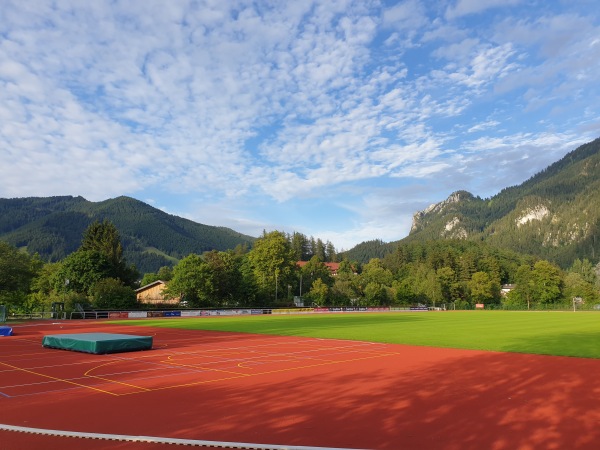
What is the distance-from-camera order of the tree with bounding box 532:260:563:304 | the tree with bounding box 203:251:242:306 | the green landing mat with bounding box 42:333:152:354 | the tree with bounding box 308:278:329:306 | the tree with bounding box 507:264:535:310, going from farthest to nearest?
1. the tree with bounding box 532:260:563:304
2. the tree with bounding box 507:264:535:310
3. the tree with bounding box 308:278:329:306
4. the tree with bounding box 203:251:242:306
5. the green landing mat with bounding box 42:333:152:354

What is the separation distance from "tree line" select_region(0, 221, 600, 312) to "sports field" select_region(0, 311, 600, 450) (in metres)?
44.4

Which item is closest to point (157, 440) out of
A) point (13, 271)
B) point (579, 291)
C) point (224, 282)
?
point (13, 271)

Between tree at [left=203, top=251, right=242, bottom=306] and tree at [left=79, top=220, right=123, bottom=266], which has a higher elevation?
tree at [left=79, top=220, right=123, bottom=266]

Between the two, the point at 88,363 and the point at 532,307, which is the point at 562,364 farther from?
the point at 532,307

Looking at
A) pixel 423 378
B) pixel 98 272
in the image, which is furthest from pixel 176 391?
pixel 98 272

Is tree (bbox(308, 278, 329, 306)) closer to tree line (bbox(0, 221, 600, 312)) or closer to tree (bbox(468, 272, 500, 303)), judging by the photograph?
tree line (bbox(0, 221, 600, 312))

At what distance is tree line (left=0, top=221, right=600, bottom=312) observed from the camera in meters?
67.9

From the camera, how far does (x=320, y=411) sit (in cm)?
1111

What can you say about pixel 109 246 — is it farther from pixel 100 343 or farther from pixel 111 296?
pixel 100 343

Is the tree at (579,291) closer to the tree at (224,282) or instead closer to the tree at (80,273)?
the tree at (224,282)

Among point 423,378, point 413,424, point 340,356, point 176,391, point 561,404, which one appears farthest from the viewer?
point 340,356

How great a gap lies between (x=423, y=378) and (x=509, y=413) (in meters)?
5.17

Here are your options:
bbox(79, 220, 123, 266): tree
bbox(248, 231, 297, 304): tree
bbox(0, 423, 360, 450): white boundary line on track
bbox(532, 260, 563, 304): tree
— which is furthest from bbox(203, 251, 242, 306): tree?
bbox(532, 260, 563, 304): tree

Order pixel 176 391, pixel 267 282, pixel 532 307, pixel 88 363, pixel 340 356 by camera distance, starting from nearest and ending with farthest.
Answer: pixel 176 391 → pixel 88 363 → pixel 340 356 → pixel 267 282 → pixel 532 307
